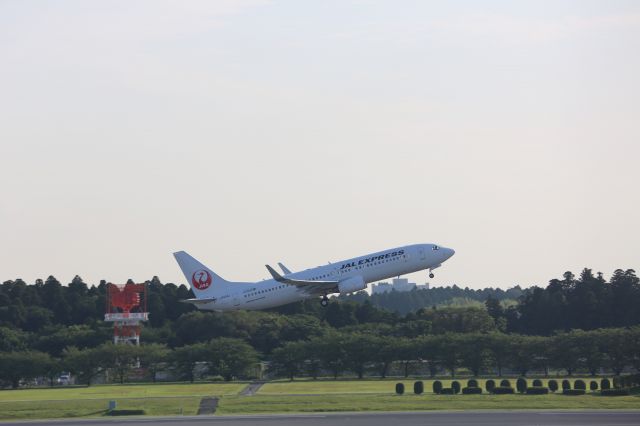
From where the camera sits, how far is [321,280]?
109188mm

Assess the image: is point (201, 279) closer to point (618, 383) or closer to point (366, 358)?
→ point (366, 358)

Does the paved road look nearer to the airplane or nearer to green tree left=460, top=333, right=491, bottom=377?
the airplane

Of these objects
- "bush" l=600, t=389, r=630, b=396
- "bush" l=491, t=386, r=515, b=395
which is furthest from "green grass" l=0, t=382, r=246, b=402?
"bush" l=600, t=389, r=630, b=396

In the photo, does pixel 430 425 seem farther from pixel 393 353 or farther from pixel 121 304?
pixel 121 304

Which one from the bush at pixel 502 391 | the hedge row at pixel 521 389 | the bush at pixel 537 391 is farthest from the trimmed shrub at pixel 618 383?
the bush at pixel 502 391

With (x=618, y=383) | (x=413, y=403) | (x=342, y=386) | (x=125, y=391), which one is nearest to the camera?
(x=413, y=403)

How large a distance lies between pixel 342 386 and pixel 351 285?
1086 centimetres

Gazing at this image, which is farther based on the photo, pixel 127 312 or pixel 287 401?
pixel 127 312

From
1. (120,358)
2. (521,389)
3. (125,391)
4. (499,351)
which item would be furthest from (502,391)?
(120,358)

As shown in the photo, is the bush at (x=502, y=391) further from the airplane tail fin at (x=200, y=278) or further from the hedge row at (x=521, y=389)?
the airplane tail fin at (x=200, y=278)

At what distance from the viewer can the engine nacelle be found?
10638 centimetres

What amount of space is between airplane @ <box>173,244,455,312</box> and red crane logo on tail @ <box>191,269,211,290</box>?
12 cm

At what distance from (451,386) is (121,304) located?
6697 cm

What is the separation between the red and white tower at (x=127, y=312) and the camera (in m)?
150
